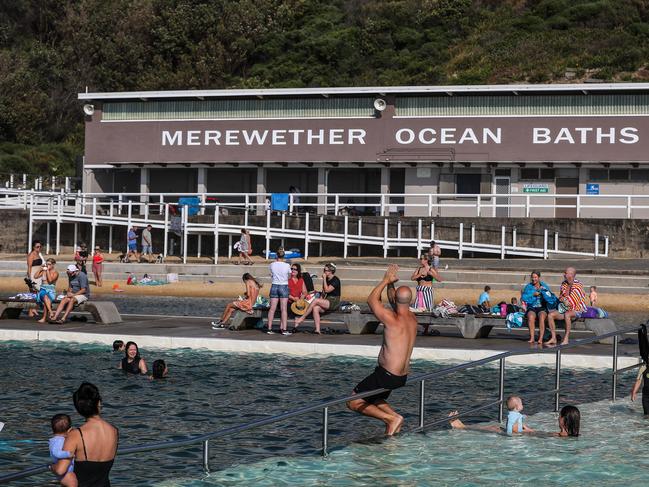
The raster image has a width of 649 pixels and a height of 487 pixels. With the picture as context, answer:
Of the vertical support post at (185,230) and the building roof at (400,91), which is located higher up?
the building roof at (400,91)

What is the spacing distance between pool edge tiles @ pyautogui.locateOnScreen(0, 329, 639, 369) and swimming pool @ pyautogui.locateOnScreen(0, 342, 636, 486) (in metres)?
0.29

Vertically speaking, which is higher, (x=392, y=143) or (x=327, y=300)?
(x=392, y=143)

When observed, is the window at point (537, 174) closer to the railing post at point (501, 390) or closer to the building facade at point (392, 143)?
the building facade at point (392, 143)

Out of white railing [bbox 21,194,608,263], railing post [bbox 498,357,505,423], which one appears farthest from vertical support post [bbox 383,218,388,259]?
railing post [bbox 498,357,505,423]

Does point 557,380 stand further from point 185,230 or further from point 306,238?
point 185,230

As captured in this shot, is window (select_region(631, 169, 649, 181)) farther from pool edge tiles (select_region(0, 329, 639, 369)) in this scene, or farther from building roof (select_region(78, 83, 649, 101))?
pool edge tiles (select_region(0, 329, 639, 369))

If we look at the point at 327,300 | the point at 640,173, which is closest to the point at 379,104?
the point at 640,173

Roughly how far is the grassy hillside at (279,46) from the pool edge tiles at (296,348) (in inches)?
1886

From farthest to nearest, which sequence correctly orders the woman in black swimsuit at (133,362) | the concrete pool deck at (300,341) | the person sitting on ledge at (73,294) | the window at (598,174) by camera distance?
1. the window at (598,174)
2. the person sitting on ledge at (73,294)
3. the concrete pool deck at (300,341)
4. the woman in black swimsuit at (133,362)

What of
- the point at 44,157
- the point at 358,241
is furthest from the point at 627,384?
the point at 44,157

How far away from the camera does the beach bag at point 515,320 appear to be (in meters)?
20.8

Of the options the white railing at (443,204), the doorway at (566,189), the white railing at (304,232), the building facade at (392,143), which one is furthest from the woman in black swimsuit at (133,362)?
the doorway at (566,189)

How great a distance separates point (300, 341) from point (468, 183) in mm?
25933

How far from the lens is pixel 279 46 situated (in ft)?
262
